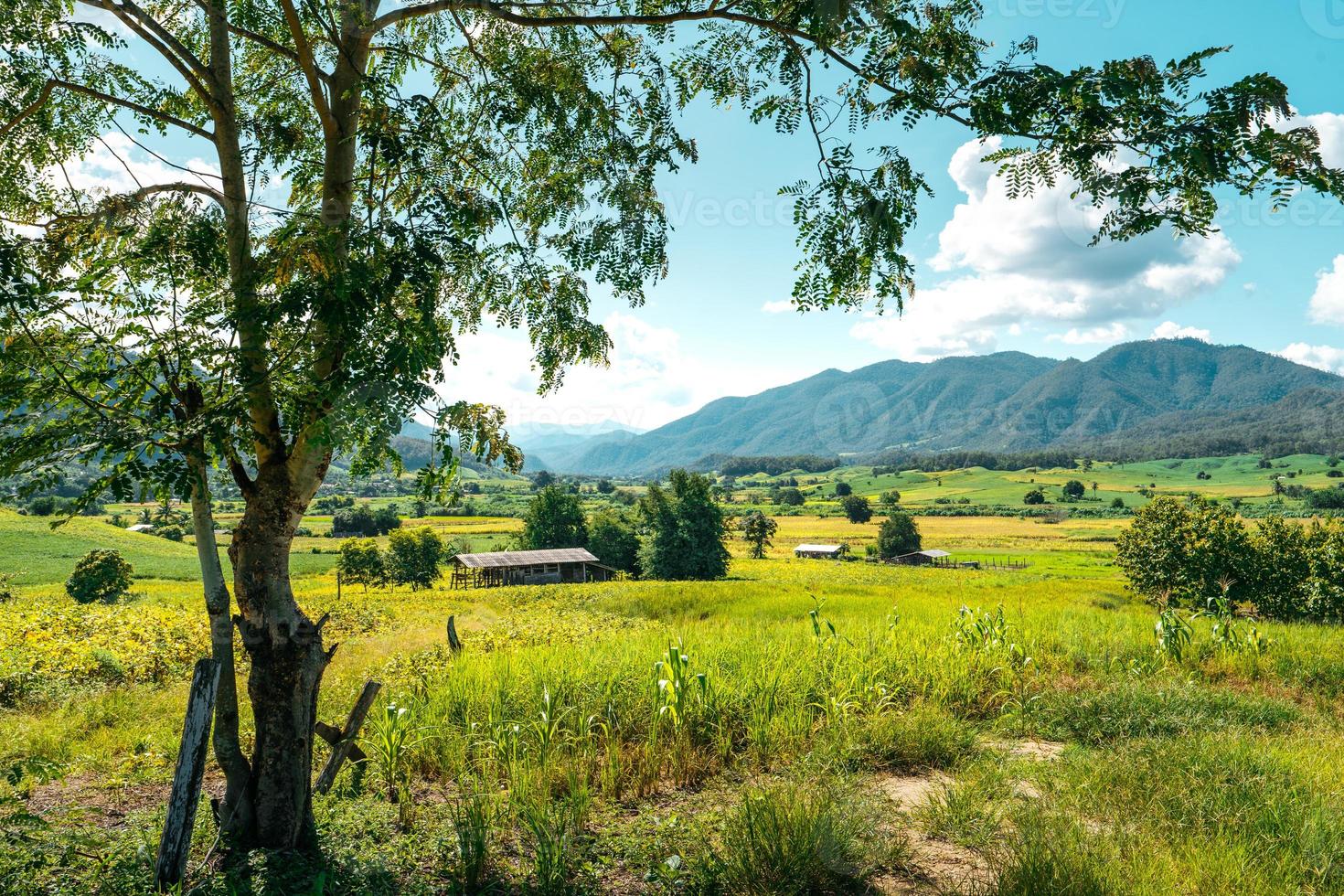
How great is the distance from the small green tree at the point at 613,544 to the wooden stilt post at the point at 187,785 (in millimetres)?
62683

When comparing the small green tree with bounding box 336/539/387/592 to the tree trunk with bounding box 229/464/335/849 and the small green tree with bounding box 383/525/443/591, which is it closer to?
the small green tree with bounding box 383/525/443/591

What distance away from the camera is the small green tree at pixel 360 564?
57.7 meters

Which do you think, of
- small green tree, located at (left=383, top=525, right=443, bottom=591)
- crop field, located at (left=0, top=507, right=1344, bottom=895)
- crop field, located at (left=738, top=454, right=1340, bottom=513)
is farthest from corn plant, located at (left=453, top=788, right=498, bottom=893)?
crop field, located at (left=738, top=454, right=1340, bottom=513)

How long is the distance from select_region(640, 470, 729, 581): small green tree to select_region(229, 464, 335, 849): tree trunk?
54.1 metres

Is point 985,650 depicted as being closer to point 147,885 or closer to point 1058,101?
point 1058,101

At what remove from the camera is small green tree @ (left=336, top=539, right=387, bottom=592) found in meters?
57.7

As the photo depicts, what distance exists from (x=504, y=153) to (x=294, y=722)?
5.48 m

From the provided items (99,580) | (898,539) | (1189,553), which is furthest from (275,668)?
(898,539)

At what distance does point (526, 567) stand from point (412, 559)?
12221 mm

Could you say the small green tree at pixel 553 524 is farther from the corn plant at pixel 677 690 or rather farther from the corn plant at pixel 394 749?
the corn plant at pixel 677 690

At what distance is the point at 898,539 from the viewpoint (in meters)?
93.1

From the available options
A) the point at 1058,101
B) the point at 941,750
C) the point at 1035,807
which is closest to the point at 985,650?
the point at 941,750

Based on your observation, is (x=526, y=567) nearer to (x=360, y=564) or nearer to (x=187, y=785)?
(x=360, y=564)

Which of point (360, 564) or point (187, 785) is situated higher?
point (187, 785)
